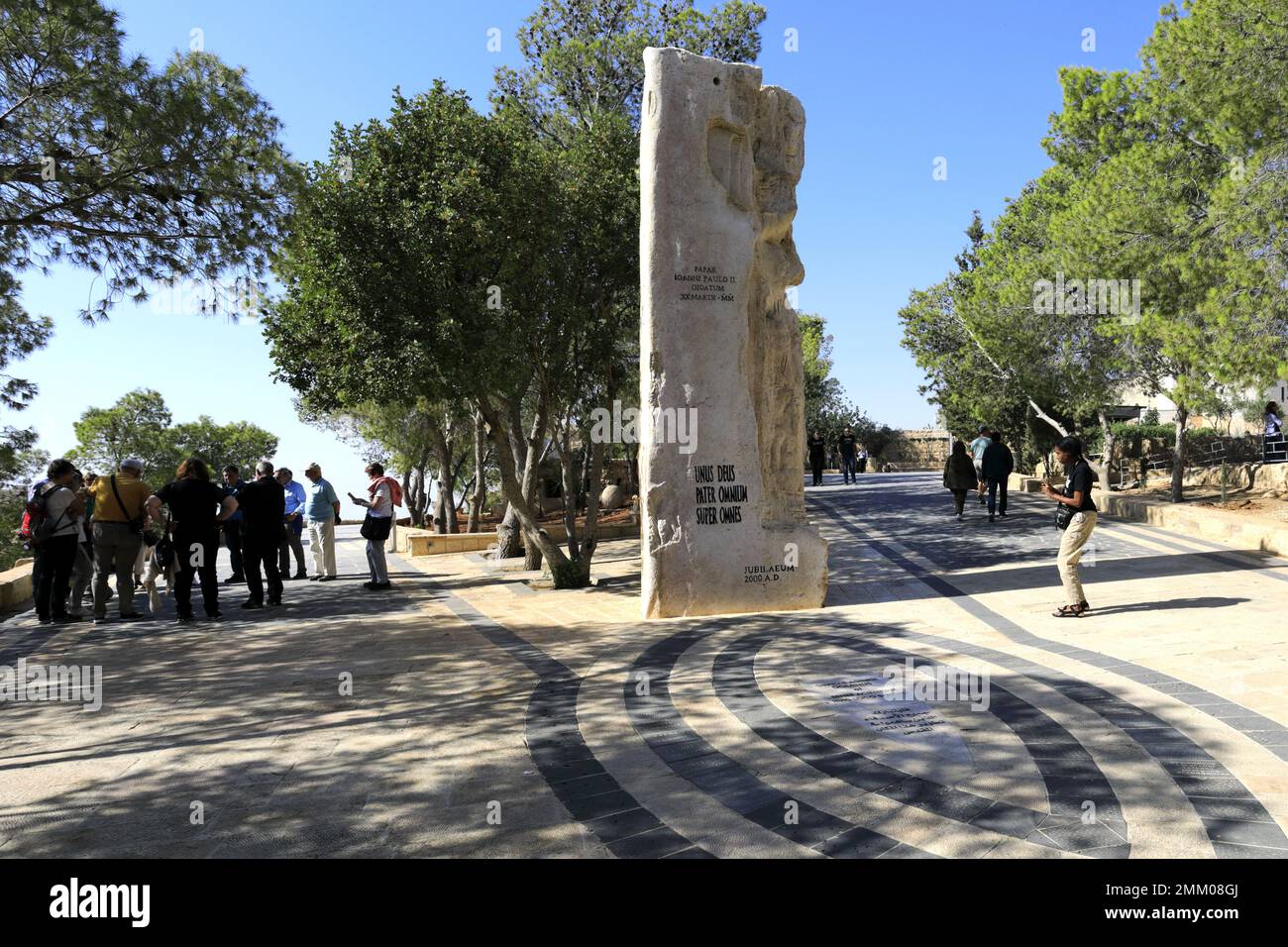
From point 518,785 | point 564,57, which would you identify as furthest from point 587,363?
point 564,57

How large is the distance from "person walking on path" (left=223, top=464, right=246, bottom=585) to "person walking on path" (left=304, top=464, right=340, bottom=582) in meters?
1.01

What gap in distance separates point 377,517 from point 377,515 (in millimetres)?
33

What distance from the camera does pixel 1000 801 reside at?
13.0 feet

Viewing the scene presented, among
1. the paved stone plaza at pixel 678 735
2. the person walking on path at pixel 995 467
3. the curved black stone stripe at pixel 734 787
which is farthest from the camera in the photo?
the person walking on path at pixel 995 467

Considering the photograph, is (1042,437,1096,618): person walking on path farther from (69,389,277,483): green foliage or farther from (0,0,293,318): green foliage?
(69,389,277,483): green foliage

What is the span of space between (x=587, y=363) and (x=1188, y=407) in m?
11.6

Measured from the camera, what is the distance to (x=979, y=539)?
46.9 ft

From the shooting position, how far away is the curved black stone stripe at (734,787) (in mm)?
3586

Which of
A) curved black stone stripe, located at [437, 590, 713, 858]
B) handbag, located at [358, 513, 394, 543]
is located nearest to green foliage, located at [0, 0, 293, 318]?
handbag, located at [358, 513, 394, 543]

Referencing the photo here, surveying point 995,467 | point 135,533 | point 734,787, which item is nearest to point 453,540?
point 135,533

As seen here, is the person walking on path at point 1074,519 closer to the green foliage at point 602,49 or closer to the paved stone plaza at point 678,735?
the paved stone plaza at point 678,735

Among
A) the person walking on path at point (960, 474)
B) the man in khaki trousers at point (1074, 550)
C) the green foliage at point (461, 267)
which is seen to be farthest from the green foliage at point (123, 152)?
the person walking on path at point (960, 474)

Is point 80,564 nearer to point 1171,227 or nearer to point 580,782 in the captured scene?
point 580,782

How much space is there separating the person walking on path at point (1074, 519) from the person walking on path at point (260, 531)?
9.03 metres
